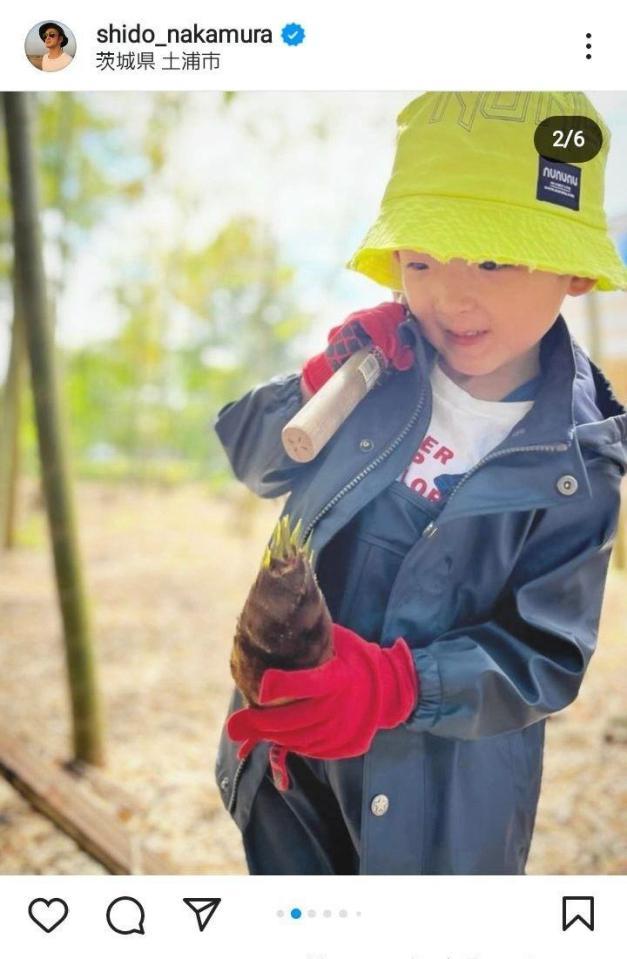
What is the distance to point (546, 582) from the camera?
2.80 ft

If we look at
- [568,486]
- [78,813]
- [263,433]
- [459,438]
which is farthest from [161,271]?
[568,486]

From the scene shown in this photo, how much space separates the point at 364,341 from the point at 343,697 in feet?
1.25

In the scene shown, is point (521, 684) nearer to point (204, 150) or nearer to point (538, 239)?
point (538, 239)

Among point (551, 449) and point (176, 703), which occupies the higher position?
point (551, 449)

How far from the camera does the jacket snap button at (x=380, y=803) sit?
891 mm

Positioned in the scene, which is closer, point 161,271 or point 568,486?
point 568,486

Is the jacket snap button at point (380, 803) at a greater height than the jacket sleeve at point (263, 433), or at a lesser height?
lesser
